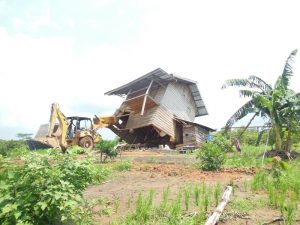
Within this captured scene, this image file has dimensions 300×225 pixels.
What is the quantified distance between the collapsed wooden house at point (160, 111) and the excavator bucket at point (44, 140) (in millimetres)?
5382

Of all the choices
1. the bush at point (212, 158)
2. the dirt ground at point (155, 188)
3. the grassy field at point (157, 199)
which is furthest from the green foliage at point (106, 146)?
the grassy field at point (157, 199)

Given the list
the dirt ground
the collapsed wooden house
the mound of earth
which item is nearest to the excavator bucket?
the collapsed wooden house

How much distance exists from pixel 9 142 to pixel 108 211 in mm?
23231

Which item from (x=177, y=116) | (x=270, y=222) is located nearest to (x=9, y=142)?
(x=177, y=116)

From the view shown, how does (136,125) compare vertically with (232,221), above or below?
above

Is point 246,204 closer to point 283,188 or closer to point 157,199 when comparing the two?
point 283,188

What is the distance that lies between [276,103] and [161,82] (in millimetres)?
11890

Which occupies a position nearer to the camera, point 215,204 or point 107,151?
point 215,204

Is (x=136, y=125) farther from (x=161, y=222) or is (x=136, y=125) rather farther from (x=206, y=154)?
(x=161, y=222)

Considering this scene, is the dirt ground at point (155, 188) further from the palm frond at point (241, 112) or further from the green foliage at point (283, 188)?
the palm frond at point (241, 112)

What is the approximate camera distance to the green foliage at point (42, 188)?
4.73 metres

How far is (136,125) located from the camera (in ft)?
87.2

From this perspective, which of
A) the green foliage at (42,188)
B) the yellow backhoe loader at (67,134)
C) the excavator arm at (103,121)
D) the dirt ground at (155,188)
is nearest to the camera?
the green foliage at (42,188)

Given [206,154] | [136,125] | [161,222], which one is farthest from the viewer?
[136,125]
